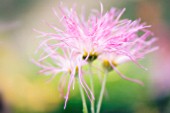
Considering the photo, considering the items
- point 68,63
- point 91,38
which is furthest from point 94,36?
point 68,63

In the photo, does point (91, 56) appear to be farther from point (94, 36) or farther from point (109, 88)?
point (109, 88)

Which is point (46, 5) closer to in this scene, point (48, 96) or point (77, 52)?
point (48, 96)

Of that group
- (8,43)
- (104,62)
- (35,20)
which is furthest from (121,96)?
(35,20)

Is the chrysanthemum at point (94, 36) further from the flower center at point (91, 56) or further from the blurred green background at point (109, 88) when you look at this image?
the blurred green background at point (109, 88)

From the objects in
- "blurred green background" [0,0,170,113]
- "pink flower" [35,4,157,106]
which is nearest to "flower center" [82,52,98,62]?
"pink flower" [35,4,157,106]

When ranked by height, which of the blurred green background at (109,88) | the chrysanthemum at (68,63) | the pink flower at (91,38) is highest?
the pink flower at (91,38)

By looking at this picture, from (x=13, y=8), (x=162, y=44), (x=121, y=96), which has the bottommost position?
(x=121, y=96)

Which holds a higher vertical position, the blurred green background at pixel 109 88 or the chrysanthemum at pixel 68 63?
the chrysanthemum at pixel 68 63

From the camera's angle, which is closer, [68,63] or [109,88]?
[68,63]

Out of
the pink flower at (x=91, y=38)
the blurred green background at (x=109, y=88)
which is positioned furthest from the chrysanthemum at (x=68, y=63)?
the blurred green background at (x=109, y=88)

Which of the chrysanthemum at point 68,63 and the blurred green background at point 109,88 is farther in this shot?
the blurred green background at point 109,88

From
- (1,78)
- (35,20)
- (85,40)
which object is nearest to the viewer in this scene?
(85,40)
